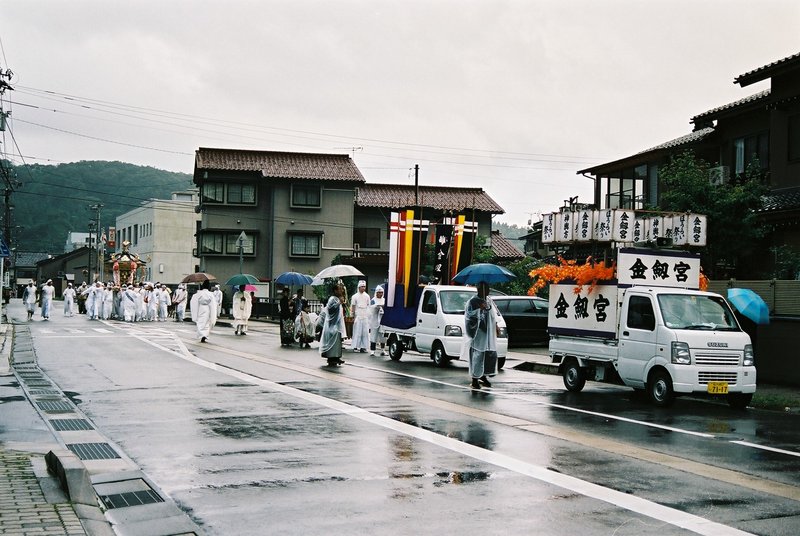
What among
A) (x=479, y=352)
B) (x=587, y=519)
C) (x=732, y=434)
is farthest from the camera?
(x=479, y=352)

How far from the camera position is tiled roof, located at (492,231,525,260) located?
192 feet

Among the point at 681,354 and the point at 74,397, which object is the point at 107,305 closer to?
the point at 74,397

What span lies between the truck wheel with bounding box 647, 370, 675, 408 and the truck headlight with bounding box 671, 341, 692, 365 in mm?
300

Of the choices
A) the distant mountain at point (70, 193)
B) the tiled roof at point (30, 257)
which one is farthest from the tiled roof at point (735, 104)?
the tiled roof at point (30, 257)

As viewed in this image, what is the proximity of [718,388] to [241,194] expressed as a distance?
1828 inches

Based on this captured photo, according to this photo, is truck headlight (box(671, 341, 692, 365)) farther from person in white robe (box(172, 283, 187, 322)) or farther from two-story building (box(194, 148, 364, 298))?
two-story building (box(194, 148, 364, 298))

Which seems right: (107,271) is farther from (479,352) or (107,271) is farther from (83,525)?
(83,525)

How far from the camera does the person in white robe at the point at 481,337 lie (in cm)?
1577

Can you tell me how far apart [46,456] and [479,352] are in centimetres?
938

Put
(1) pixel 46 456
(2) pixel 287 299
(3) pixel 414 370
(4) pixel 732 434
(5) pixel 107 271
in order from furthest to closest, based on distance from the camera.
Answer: (5) pixel 107 271 → (2) pixel 287 299 → (3) pixel 414 370 → (4) pixel 732 434 → (1) pixel 46 456

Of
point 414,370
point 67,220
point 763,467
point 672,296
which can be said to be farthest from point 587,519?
point 67,220

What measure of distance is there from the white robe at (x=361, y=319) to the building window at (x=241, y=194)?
32350mm

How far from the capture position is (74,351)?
22.7 meters

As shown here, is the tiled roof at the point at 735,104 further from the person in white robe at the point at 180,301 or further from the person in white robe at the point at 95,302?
the person in white robe at the point at 95,302
